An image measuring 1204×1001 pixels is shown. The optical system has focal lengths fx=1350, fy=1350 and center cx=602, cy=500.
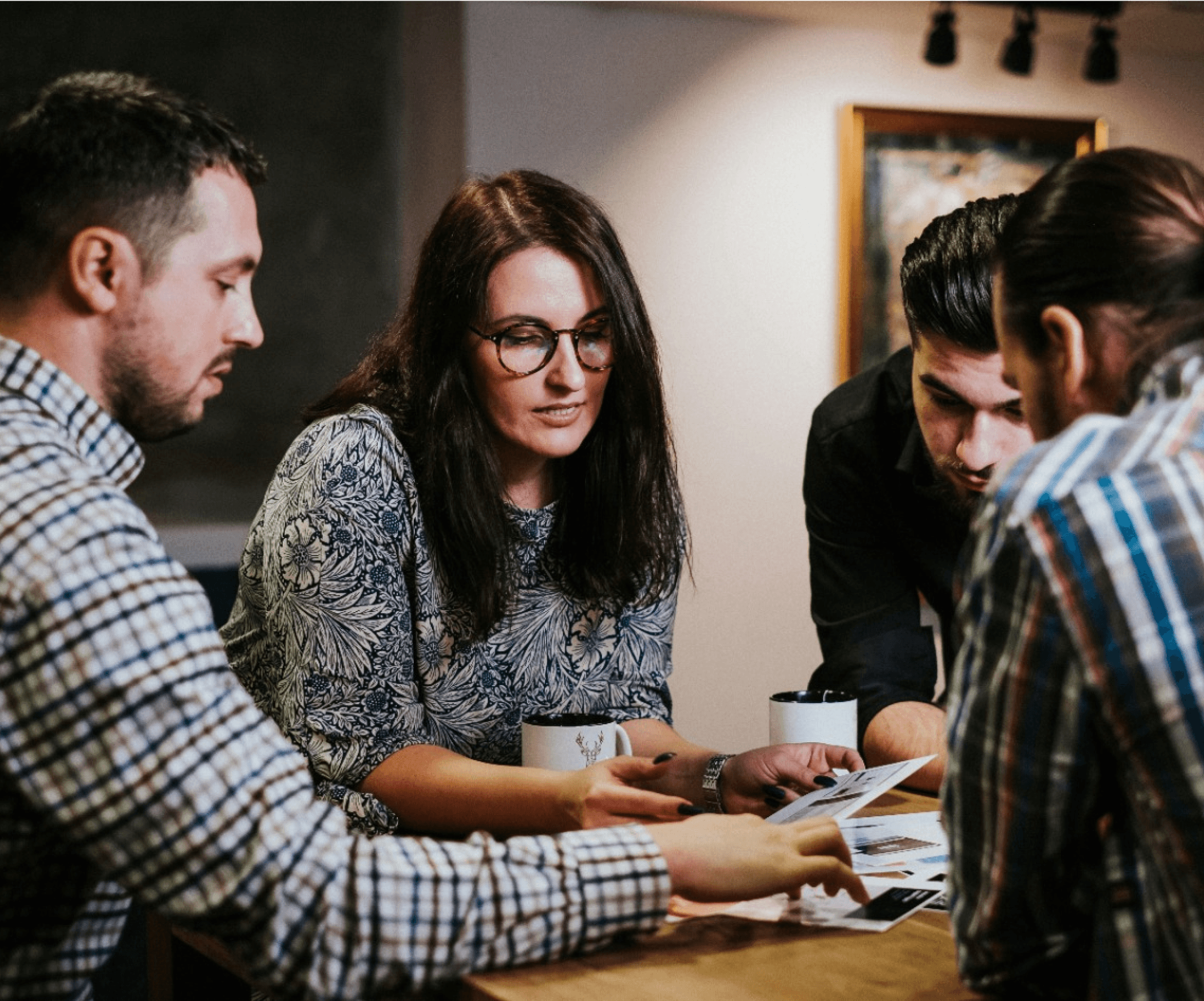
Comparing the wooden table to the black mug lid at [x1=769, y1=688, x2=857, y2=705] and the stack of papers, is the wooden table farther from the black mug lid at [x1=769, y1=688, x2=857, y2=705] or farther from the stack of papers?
the black mug lid at [x1=769, y1=688, x2=857, y2=705]

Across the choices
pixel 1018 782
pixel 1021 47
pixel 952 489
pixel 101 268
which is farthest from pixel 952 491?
pixel 1021 47

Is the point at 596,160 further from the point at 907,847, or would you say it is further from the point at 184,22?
the point at 907,847

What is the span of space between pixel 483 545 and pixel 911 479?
0.90 m

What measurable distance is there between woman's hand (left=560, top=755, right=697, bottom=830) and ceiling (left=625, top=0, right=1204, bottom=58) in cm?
292

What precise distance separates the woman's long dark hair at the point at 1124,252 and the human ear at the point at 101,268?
79 cm

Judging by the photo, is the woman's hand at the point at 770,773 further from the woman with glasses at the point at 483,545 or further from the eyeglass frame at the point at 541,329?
the eyeglass frame at the point at 541,329

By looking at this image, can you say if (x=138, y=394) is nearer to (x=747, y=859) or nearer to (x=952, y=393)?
(x=747, y=859)

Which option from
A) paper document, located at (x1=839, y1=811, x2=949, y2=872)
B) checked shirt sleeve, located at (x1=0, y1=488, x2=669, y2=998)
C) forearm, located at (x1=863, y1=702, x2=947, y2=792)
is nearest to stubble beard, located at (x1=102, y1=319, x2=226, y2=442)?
checked shirt sleeve, located at (x1=0, y1=488, x2=669, y2=998)

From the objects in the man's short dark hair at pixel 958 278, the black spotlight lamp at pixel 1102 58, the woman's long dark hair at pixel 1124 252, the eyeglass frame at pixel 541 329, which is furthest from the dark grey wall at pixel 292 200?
the woman's long dark hair at pixel 1124 252

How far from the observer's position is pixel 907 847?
154 cm

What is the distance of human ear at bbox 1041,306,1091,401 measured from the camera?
1.06 meters

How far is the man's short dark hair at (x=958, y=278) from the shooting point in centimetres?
202

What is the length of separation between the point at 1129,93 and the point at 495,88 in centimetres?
224

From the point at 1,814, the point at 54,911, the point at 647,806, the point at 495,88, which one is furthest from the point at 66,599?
the point at 495,88
